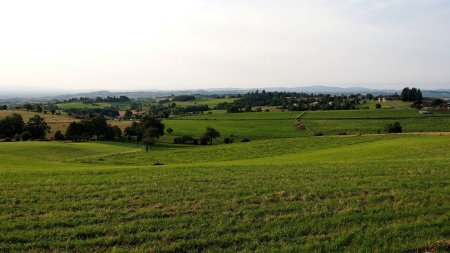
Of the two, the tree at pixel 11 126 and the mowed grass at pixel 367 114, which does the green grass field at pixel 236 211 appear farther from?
the mowed grass at pixel 367 114

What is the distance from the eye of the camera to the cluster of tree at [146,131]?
8669cm

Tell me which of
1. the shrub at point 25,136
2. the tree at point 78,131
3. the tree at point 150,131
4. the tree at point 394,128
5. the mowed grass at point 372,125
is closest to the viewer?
the tree at point 150,131

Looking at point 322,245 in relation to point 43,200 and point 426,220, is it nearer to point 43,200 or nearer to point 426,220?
point 426,220

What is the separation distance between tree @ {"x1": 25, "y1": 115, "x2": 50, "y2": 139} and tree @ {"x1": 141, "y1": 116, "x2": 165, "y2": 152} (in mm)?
26573

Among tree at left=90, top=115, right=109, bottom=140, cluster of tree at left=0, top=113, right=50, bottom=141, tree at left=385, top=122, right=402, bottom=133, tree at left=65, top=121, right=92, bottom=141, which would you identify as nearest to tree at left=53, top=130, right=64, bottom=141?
tree at left=65, top=121, right=92, bottom=141

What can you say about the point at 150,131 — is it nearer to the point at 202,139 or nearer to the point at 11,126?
the point at 202,139

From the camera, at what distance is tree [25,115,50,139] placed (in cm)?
10019

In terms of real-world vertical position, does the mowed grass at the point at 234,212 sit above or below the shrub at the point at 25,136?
above

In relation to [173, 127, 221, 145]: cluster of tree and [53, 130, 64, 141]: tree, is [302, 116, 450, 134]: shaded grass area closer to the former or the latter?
[173, 127, 221, 145]: cluster of tree

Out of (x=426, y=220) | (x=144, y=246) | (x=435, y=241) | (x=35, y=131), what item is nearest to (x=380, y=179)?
(x=426, y=220)

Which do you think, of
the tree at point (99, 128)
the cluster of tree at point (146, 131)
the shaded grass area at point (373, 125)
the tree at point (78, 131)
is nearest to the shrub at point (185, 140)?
the cluster of tree at point (146, 131)

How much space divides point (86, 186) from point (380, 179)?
12219mm

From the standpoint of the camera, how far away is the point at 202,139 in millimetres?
92125

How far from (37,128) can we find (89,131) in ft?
58.0
